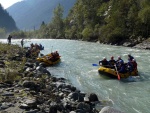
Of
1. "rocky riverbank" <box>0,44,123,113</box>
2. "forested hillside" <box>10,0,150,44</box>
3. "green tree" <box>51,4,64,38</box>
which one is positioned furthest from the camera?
"green tree" <box>51,4,64,38</box>

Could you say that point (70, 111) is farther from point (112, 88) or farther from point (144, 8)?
point (144, 8)

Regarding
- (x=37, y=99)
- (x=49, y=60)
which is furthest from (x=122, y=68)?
(x=37, y=99)

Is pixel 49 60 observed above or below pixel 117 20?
below

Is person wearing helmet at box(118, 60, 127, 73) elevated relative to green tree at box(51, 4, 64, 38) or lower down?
lower down

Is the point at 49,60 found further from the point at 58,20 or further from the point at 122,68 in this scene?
the point at 58,20

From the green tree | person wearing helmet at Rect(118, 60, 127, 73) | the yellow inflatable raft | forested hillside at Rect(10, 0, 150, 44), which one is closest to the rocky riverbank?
person wearing helmet at Rect(118, 60, 127, 73)

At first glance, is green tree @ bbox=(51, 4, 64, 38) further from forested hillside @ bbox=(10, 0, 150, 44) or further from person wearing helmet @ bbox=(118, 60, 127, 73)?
person wearing helmet @ bbox=(118, 60, 127, 73)

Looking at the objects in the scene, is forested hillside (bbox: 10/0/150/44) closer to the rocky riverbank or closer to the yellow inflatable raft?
the yellow inflatable raft

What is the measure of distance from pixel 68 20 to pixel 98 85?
98.0 metres

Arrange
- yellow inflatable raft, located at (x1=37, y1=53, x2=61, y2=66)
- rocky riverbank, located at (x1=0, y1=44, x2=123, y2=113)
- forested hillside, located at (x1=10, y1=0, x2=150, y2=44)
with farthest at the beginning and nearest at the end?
forested hillside, located at (x1=10, y1=0, x2=150, y2=44) < yellow inflatable raft, located at (x1=37, y1=53, x2=61, y2=66) < rocky riverbank, located at (x1=0, y1=44, x2=123, y2=113)

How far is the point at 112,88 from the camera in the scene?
1636 cm

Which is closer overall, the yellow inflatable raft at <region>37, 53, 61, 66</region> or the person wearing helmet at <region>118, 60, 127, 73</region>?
the person wearing helmet at <region>118, 60, 127, 73</region>

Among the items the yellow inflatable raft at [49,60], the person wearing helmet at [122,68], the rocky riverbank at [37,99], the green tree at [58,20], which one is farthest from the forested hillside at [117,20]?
the rocky riverbank at [37,99]

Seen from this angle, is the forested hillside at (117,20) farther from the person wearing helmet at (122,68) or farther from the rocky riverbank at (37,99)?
the rocky riverbank at (37,99)
